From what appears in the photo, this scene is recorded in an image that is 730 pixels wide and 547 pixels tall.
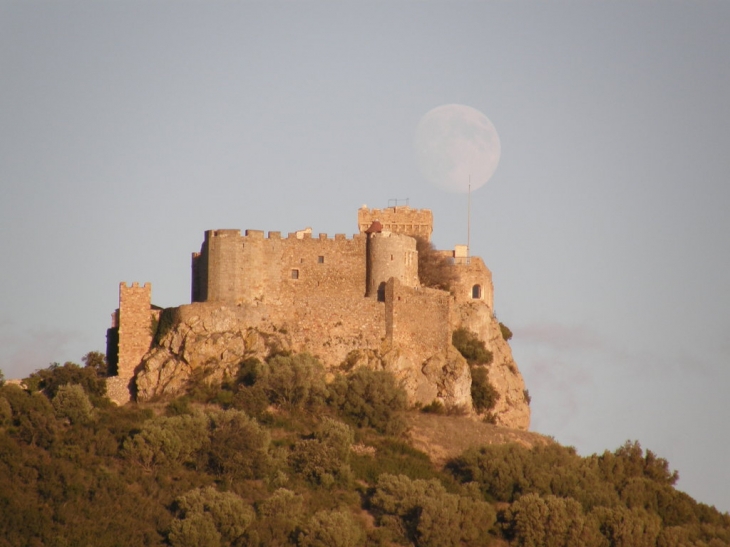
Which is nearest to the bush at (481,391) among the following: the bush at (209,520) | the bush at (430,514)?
the bush at (430,514)

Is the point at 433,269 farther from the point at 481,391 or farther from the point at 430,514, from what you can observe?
the point at 430,514

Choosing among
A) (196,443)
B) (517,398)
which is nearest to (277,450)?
(196,443)

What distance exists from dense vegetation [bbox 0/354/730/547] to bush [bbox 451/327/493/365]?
218 inches

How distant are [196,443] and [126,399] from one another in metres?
4.85

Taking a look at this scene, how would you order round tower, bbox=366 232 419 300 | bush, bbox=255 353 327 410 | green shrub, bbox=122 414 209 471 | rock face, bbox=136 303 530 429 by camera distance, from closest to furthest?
1. green shrub, bbox=122 414 209 471
2. bush, bbox=255 353 327 410
3. rock face, bbox=136 303 530 429
4. round tower, bbox=366 232 419 300

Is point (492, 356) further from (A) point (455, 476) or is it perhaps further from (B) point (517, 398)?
(A) point (455, 476)

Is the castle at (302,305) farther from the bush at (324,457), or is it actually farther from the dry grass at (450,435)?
the bush at (324,457)

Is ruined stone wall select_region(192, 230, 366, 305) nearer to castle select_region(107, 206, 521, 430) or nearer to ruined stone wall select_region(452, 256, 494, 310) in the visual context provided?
castle select_region(107, 206, 521, 430)

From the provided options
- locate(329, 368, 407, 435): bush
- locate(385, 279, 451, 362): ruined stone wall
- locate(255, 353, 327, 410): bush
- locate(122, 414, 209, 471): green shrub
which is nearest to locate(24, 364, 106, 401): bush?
locate(122, 414, 209, 471): green shrub

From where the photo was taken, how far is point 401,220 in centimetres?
8381

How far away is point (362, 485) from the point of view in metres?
69.0

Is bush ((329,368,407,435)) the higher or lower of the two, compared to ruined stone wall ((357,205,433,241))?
lower

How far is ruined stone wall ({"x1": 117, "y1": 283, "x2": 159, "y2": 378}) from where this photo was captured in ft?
238

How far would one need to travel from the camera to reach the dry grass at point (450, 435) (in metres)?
71.2
